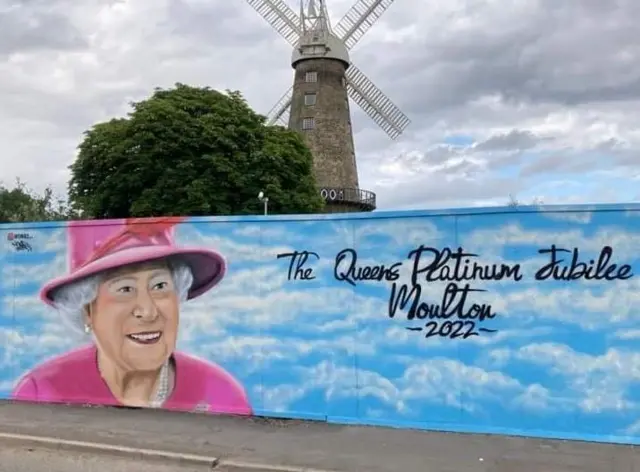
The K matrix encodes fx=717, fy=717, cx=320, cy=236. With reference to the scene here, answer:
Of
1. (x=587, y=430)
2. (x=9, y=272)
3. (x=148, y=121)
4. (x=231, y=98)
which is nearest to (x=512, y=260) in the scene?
(x=587, y=430)

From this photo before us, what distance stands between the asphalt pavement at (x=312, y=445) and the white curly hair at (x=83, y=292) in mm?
1286

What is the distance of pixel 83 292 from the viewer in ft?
30.8

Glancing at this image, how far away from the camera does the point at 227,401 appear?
8930mm

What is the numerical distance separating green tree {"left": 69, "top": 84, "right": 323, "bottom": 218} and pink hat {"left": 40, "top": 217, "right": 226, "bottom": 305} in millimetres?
20899

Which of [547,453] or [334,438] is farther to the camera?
[334,438]

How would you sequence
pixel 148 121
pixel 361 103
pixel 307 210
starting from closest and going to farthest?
pixel 148 121 < pixel 307 210 < pixel 361 103

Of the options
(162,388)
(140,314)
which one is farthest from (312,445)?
(140,314)

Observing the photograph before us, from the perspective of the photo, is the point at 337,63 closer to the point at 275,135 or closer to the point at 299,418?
the point at 275,135

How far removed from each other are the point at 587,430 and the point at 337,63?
4558cm

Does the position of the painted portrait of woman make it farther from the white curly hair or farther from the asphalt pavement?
the asphalt pavement

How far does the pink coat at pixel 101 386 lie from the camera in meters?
8.93

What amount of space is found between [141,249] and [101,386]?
1.98m

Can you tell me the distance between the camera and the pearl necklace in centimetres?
916

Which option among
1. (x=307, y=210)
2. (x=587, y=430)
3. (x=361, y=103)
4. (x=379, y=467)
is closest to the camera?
(x=379, y=467)
